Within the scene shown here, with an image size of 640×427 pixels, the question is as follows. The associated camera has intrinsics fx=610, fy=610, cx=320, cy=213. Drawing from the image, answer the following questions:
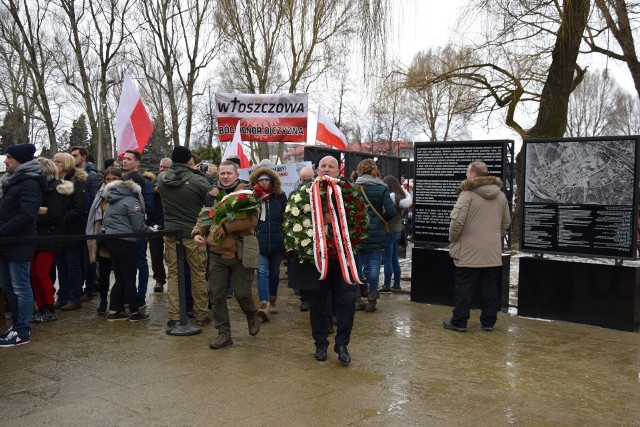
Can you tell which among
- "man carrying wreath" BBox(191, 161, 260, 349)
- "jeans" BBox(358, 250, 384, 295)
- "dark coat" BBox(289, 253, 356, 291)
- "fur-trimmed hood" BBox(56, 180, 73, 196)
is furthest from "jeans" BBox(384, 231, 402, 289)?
"fur-trimmed hood" BBox(56, 180, 73, 196)

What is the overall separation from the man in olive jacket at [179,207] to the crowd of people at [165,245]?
11mm

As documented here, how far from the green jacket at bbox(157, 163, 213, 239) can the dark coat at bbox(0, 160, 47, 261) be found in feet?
4.29

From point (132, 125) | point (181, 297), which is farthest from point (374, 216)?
point (132, 125)

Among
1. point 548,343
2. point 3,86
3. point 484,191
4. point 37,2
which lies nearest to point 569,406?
point 548,343

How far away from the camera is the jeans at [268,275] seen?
7.50 metres

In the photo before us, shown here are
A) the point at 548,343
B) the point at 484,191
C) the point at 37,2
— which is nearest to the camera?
the point at 548,343

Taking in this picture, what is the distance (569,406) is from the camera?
465 cm

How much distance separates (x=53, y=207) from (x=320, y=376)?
13.7ft

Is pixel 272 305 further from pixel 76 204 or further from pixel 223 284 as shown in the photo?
pixel 76 204

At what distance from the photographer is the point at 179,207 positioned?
694cm

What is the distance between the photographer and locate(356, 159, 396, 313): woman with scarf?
26.3 feet

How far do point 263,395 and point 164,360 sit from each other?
1.39 meters

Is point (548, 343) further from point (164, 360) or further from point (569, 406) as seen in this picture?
point (164, 360)

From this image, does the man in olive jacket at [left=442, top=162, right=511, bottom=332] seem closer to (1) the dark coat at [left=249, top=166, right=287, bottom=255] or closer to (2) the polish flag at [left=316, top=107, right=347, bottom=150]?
(1) the dark coat at [left=249, top=166, right=287, bottom=255]
